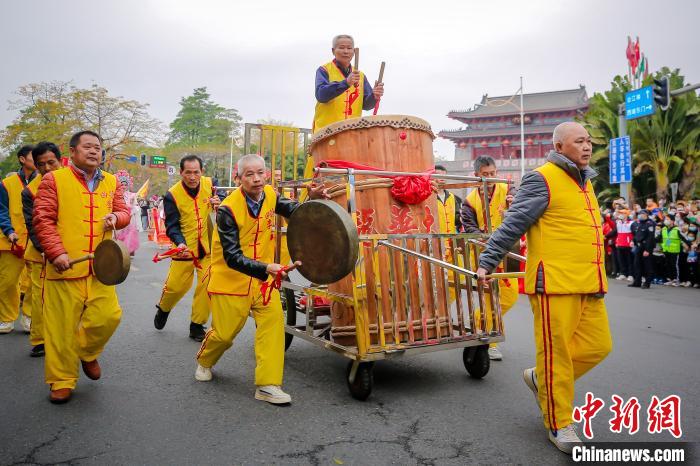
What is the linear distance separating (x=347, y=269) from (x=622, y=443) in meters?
1.95

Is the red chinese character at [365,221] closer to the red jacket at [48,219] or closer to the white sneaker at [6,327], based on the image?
the red jacket at [48,219]

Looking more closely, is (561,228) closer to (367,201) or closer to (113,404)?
(367,201)

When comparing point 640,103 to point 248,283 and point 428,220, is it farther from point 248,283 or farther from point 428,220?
point 248,283

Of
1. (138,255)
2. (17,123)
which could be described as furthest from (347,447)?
(17,123)

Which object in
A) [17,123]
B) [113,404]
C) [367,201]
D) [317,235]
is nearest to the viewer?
[317,235]

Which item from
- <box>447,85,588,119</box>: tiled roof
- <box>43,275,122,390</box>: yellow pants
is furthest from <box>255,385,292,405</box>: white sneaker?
<box>447,85,588,119</box>: tiled roof

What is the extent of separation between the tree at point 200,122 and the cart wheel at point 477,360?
59.4 meters

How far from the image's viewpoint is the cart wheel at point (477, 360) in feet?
15.2

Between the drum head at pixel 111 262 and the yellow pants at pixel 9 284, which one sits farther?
the yellow pants at pixel 9 284

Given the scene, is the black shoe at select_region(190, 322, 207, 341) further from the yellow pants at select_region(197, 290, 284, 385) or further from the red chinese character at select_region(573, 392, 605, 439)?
the red chinese character at select_region(573, 392, 605, 439)

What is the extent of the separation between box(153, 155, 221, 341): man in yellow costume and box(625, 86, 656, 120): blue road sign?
1690 centimetres

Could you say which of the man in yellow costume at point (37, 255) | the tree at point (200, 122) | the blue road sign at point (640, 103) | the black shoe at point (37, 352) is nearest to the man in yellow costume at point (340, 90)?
the man in yellow costume at point (37, 255)

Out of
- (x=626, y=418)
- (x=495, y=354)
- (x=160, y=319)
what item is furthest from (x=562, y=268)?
(x=160, y=319)

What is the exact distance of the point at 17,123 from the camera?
3391 centimetres
